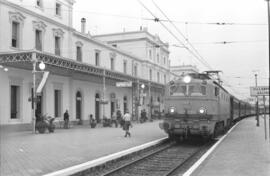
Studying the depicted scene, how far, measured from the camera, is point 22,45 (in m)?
27.5

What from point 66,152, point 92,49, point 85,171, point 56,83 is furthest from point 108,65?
point 85,171

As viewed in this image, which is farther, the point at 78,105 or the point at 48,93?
the point at 78,105

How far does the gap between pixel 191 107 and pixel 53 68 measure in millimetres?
14751

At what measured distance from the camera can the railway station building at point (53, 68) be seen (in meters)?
25.4

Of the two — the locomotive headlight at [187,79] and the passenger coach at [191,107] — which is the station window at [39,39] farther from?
the locomotive headlight at [187,79]

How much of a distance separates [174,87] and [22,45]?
13.5 meters

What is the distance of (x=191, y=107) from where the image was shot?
58.3ft

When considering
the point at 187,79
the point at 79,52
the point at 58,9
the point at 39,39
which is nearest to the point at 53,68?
the point at 39,39

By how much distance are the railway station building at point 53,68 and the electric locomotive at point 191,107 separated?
18.2 ft

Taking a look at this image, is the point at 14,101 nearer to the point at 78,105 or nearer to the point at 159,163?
the point at 78,105

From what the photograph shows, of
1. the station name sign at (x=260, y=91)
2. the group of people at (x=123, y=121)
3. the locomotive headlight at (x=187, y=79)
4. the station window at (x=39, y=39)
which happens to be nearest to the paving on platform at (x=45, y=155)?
the group of people at (x=123, y=121)

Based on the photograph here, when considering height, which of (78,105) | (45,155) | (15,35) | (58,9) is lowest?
(45,155)

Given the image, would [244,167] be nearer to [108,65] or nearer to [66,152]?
[66,152]

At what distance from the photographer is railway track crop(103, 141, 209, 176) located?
11.1 m
